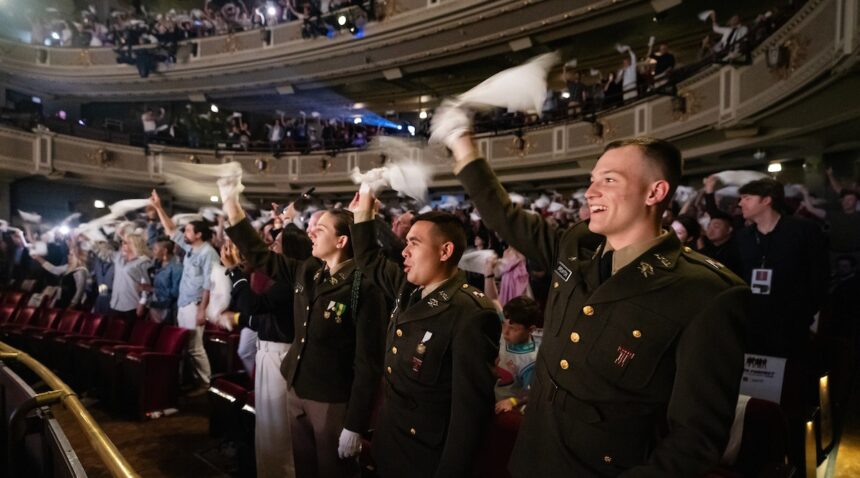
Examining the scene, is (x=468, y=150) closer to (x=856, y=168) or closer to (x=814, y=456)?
(x=814, y=456)

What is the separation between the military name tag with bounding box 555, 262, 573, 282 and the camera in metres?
1.33

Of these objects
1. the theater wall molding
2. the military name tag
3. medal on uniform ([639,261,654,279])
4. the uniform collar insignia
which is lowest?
the military name tag

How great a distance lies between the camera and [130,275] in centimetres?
560

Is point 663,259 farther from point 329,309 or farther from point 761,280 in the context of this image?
point 761,280

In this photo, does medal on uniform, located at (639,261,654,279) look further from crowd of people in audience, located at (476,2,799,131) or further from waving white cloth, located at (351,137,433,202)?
crowd of people in audience, located at (476,2,799,131)

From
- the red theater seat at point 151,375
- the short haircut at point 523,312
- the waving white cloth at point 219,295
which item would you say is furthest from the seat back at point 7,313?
the short haircut at point 523,312

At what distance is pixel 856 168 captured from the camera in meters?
7.35

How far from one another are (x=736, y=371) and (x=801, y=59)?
6.18 m

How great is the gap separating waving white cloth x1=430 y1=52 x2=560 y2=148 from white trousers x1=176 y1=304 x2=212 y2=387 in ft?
13.6

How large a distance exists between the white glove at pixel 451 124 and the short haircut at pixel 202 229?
12.4 feet

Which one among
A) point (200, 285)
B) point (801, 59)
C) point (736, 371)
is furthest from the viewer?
point (801, 59)

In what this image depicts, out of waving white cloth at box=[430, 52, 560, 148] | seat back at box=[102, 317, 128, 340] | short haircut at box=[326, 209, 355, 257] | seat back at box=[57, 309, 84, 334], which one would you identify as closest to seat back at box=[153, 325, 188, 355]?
seat back at box=[102, 317, 128, 340]

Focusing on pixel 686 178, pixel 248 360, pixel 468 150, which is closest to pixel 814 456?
pixel 468 150

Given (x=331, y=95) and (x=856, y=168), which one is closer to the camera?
(x=856, y=168)
